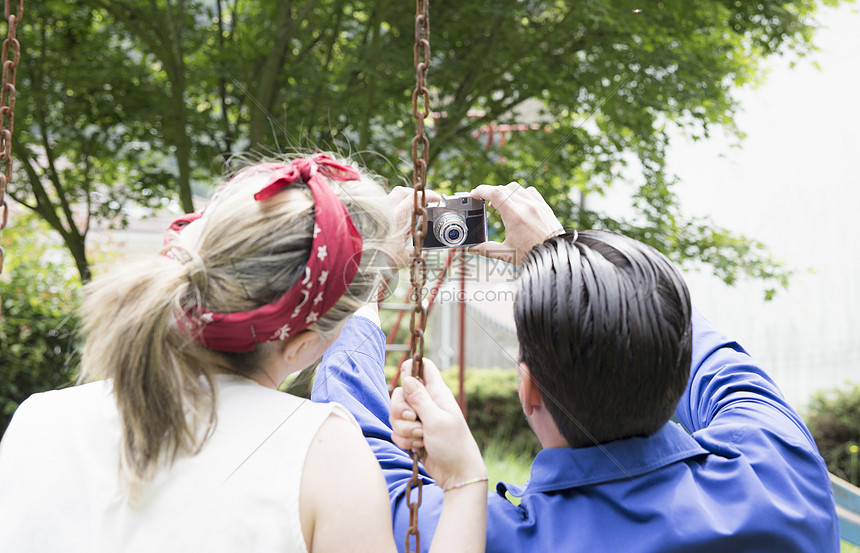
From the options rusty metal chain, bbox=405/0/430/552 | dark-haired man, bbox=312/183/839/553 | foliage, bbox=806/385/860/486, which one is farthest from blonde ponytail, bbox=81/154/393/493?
foliage, bbox=806/385/860/486

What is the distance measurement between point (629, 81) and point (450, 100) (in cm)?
111

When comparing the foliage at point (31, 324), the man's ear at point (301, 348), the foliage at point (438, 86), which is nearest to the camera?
the man's ear at point (301, 348)

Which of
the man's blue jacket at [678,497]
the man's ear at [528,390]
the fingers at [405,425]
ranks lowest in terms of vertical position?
the man's blue jacket at [678,497]

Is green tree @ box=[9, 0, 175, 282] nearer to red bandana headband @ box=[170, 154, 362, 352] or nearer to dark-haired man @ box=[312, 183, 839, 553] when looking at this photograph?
red bandana headband @ box=[170, 154, 362, 352]

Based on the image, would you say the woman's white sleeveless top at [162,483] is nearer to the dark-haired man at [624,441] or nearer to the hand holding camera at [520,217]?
the dark-haired man at [624,441]

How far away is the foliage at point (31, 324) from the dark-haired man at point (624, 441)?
4389mm

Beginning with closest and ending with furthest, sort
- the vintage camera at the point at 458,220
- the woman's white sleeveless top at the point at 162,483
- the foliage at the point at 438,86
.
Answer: the woman's white sleeveless top at the point at 162,483, the vintage camera at the point at 458,220, the foliage at the point at 438,86

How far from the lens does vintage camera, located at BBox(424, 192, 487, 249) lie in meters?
1.48

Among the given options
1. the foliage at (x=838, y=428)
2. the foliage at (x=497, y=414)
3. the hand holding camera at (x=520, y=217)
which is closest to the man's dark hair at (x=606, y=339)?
the hand holding camera at (x=520, y=217)

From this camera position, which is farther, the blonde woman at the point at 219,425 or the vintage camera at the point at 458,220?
the vintage camera at the point at 458,220

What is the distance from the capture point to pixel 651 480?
3.05 ft

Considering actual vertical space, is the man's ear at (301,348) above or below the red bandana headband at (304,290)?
below

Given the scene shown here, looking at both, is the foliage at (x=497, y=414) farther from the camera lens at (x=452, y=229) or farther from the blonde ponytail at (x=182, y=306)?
the blonde ponytail at (x=182, y=306)

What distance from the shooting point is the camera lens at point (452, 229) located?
1482 mm
